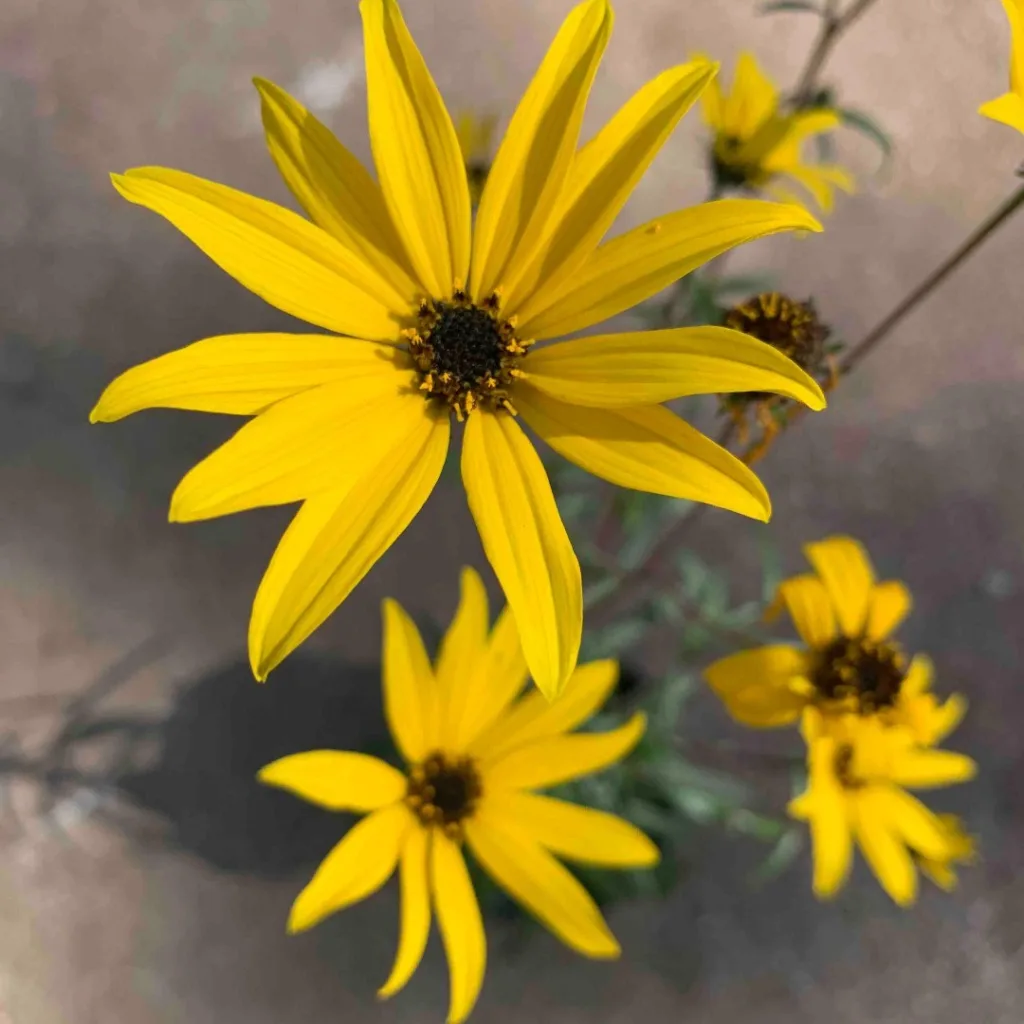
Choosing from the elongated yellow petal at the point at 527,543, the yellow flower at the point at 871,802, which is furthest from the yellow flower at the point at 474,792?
the elongated yellow petal at the point at 527,543

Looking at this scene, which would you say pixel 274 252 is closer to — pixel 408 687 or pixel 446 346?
pixel 446 346

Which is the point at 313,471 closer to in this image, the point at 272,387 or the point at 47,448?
the point at 272,387

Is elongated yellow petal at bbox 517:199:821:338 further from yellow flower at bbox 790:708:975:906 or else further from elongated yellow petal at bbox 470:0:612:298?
yellow flower at bbox 790:708:975:906

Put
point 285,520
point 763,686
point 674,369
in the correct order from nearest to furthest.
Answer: point 674,369 < point 763,686 < point 285,520

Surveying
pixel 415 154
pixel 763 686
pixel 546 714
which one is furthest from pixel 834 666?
pixel 415 154

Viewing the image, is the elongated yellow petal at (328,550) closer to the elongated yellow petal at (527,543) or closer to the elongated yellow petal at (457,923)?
the elongated yellow petal at (527,543)

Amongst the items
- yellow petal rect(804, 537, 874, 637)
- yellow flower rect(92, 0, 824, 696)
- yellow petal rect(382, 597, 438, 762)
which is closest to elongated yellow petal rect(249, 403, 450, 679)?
yellow flower rect(92, 0, 824, 696)
